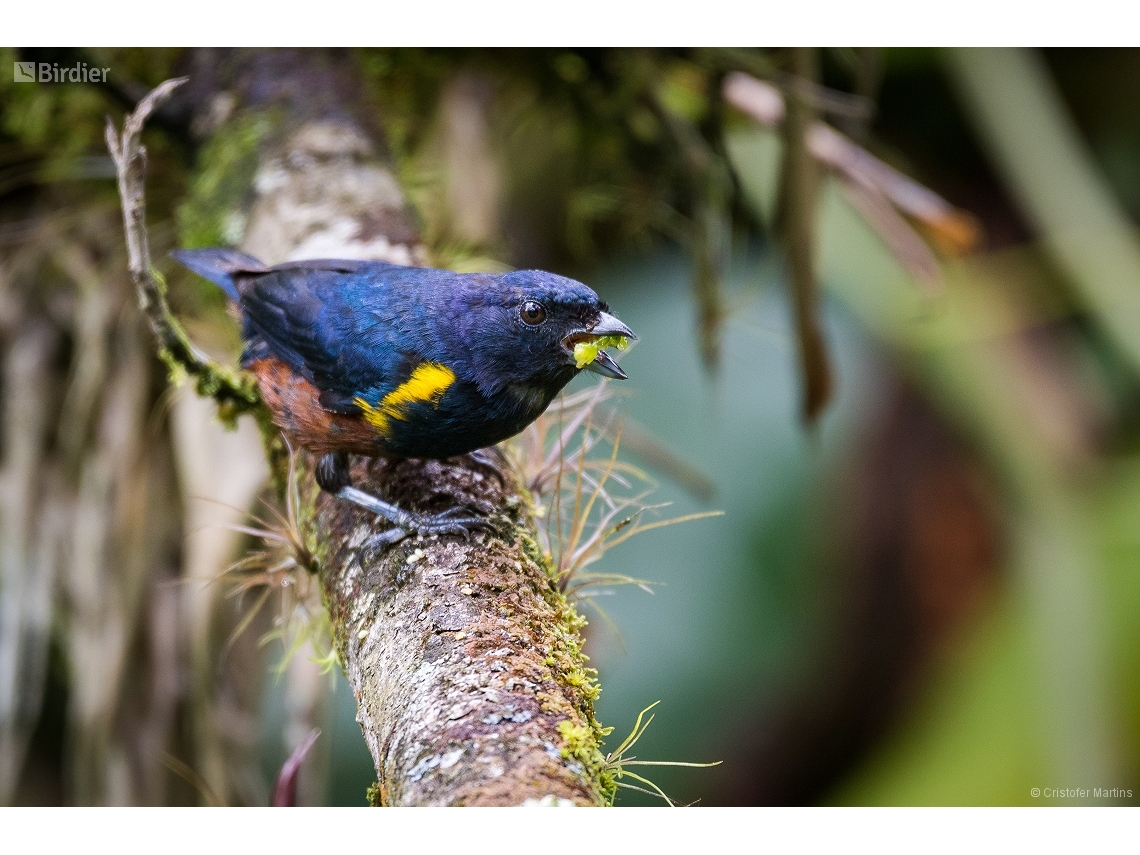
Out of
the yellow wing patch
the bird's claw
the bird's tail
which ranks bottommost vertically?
the bird's claw

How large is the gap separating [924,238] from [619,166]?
959 millimetres

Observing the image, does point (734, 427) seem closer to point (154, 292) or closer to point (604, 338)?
point (604, 338)

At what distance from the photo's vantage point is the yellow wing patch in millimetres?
1587

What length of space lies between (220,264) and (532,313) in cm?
74

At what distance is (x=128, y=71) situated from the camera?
94.3 inches

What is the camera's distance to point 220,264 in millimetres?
1915

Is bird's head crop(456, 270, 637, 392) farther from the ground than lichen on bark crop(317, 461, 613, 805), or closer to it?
farther from the ground

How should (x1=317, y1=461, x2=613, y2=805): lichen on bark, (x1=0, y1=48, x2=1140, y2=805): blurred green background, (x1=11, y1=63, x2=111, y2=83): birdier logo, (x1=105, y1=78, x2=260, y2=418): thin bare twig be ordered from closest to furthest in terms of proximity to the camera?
(x1=317, y1=461, x2=613, y2=805): lichen on bark < (x1=105, y1=78, x2=260, y2=418): thin bare twig < (x1=11, y1=63, x2=111, y2=83): birdier logo < (x1=0, y1=48, x2=1140, y2=805): blurred green background

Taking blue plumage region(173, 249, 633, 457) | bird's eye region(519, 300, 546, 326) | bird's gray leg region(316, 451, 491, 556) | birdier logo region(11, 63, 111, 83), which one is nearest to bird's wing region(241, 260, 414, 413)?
blue plumage region(173, 249, 633, 457)

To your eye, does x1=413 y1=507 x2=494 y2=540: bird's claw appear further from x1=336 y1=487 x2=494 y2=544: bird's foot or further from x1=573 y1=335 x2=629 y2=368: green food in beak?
x1=573 y1=335 x2=629 y2=368: green food in beak

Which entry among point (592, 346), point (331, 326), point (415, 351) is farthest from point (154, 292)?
point (592, 346)

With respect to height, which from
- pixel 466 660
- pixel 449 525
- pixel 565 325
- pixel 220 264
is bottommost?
pixel 466 660

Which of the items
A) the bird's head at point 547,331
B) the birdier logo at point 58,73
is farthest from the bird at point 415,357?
the birdier logo at point 58,73

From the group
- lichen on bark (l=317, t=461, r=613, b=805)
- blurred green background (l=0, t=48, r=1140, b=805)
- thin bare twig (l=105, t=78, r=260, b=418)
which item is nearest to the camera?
lichen on bark (l=317, t=461, r=613, b=805)
